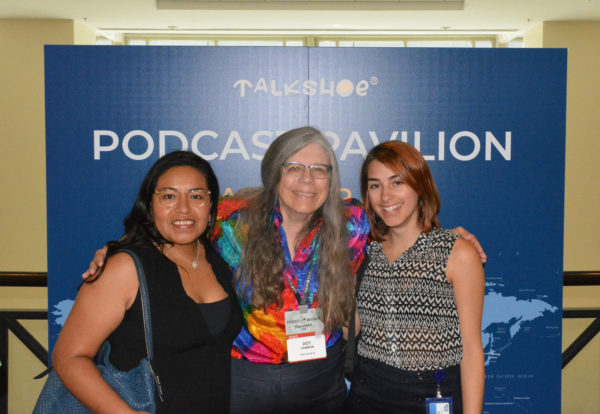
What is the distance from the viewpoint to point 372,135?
2.70 m

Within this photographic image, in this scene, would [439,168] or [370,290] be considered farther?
[439,168]

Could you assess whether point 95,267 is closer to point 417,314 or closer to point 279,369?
point 279,369

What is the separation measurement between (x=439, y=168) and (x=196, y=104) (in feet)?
4.28

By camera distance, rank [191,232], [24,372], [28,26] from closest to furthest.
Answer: [191,232]
[24,372]
[28,26]

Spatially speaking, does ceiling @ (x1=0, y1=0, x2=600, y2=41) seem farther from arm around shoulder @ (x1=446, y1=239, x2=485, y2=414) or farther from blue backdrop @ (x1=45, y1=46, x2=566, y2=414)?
arm around shoulder @ (x1=446, y1=239, x2=485, y2=414)

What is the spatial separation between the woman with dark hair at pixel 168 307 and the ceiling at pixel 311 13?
6.12m

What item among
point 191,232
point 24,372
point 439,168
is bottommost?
point 24,372

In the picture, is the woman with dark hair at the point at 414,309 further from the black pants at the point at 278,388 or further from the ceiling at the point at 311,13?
the ceiling at the point at 311,13

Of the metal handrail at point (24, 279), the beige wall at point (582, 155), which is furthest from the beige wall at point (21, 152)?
the beige wall at point (582, 155)

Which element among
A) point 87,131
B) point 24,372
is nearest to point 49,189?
point 87,131

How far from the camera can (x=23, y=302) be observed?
665 centimetres

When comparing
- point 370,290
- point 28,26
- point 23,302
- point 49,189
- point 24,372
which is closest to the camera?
point 370,290

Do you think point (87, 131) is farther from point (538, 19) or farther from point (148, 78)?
point (538, 19)

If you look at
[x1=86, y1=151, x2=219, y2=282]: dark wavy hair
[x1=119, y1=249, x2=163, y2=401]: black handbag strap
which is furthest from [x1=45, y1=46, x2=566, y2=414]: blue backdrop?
[x1=119, y1=249, x2=163, y2=401]: black handbag strap
